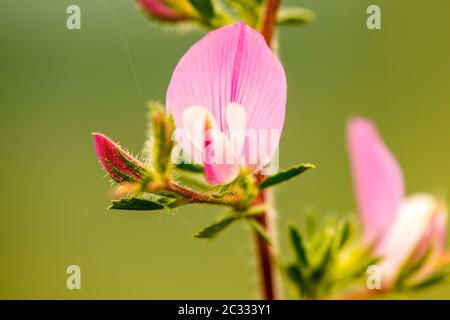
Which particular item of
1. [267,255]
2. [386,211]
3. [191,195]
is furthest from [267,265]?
[191,195]

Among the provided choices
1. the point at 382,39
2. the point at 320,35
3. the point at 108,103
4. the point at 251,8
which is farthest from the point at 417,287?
the point at 320,35

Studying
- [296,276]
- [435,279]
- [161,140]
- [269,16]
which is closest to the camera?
[161,140]

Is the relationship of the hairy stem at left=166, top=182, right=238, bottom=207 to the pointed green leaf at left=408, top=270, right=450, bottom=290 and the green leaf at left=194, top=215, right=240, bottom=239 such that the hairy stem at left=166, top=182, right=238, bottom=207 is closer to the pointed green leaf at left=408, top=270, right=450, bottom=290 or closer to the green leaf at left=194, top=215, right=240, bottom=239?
the green leaf at left=194, top=215, right=240, bottom=239

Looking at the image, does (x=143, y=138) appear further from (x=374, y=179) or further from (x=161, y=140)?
(x=161, y=140)

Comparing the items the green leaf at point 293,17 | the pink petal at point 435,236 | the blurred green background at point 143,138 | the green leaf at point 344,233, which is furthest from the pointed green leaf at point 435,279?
the blurred green background at point 143,138

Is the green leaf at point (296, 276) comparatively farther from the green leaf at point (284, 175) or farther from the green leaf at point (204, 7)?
the green leaf at point (204, 7)

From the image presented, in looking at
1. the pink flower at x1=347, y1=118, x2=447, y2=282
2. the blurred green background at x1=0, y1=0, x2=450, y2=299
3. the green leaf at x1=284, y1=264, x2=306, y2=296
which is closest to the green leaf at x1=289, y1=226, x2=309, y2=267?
the green leaf at x1=284, y1=264, x2=306, y2=296
